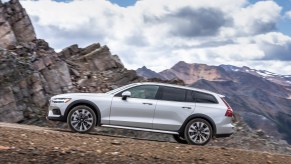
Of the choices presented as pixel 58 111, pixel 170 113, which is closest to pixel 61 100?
pixel 58 111

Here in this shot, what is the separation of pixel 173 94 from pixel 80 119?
2586mm

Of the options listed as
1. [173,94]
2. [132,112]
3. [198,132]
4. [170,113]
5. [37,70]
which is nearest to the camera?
[132,112]

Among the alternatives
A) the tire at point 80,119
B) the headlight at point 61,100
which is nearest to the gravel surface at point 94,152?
the tire at point 80,119

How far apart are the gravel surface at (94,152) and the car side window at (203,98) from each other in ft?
7.60

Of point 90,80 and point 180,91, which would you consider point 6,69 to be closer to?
point 90,80

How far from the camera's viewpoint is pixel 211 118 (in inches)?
489

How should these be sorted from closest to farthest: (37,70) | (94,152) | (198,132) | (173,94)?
(94,152), (198,132), (173,94), (37,70)

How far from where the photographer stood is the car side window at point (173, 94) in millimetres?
12539

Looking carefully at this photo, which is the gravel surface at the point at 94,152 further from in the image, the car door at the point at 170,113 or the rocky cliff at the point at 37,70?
the rocky cliff at the point at 37,70

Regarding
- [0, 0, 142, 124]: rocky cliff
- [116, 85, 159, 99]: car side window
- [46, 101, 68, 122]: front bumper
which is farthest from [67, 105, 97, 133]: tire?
[0, 0, 142, 124]: rocky cliff

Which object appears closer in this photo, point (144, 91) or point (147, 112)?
point (147, 112)

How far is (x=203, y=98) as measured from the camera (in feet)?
41.5

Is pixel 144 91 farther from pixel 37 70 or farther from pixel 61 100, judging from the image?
pixel 37 70

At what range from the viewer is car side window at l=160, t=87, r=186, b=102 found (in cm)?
1254
